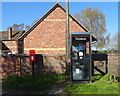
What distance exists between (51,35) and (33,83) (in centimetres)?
1226

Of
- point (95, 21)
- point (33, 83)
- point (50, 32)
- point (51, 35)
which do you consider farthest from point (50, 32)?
point (95, 21)

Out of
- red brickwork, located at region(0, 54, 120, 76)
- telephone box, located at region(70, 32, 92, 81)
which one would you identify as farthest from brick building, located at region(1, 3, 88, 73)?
telephone box, located at region(70, 32, 92, 81)

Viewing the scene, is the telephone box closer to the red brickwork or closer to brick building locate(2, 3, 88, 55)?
the red brickwork

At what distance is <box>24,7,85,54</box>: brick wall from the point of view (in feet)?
64.9

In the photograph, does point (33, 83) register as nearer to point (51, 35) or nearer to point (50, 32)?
point (51, 35)

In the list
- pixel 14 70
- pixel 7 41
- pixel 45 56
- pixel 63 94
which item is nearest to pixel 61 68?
pixel 45 56

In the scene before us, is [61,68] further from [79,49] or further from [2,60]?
[2,60]

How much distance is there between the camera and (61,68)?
1024 centimetres

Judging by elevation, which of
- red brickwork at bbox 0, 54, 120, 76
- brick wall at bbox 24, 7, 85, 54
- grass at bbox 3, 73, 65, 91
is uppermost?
brick wall at bbox 24, 7, 85, 54

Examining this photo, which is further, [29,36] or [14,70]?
[29,36]

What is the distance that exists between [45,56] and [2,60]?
2.81 metres

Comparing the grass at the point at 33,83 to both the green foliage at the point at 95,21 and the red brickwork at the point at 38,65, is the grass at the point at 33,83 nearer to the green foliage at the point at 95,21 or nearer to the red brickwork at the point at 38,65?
the red brickwork at the point at 38,65

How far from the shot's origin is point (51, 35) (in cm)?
1991

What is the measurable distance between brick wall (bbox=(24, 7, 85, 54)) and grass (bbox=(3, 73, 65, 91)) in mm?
9943
